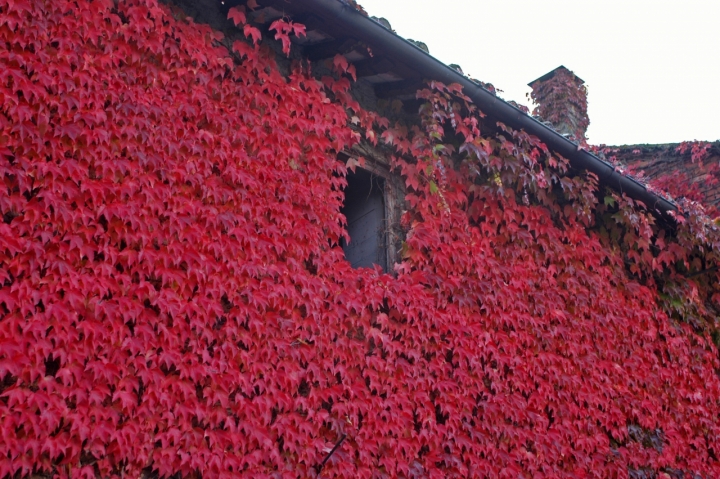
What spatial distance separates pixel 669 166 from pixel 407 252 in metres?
7.95

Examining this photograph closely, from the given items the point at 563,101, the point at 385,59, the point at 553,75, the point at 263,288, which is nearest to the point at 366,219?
the point at 385,59

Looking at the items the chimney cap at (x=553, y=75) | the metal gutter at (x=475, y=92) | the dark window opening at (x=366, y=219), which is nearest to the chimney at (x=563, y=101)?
the chimney cap at (x=553, y=75)

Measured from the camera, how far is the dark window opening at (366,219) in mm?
5625

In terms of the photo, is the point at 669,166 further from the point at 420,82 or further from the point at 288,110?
the point at 288,110

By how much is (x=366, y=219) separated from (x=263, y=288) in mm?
1800

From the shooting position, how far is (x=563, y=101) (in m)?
10.3

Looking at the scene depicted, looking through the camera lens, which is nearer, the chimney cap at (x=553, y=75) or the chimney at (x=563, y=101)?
the chimney at (x=563, y=101)

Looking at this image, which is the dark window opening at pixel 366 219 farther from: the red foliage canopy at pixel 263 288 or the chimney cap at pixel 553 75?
the chimney cap at pixel 553 75

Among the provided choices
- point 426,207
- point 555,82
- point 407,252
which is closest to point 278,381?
point 407,252

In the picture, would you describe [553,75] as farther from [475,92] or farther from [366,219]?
[366,219]

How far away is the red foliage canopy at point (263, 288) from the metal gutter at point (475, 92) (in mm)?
130

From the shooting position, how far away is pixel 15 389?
→ 3.19 metres

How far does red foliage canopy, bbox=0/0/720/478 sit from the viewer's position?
3.47m

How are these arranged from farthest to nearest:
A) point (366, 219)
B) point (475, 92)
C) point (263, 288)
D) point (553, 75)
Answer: point (553, 75) < point (366, 219) < point (475, 92) < point (263, 288)
